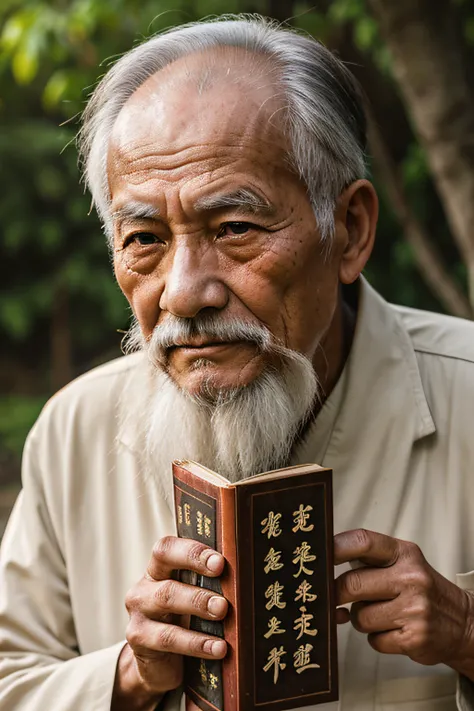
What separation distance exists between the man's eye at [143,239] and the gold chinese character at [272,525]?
75cm

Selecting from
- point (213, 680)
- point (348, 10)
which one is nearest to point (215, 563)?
point (213, 680)

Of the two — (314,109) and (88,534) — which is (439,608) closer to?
(88,534)

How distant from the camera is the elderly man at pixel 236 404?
2111 mm

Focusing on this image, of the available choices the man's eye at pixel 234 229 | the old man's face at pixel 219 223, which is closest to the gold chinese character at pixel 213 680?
the old man's face at pixel 219 223

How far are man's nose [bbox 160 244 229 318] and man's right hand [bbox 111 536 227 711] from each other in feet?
1.64

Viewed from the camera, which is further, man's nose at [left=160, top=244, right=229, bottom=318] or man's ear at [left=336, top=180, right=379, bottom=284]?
man's ear at [left=336, top=180, right=379, bottom=284]

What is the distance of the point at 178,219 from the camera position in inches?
85.8

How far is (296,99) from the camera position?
7.43ft

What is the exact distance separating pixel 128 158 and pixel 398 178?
255 centimetres

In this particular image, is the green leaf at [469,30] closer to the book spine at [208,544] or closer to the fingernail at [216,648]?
the book spine at [208,544]

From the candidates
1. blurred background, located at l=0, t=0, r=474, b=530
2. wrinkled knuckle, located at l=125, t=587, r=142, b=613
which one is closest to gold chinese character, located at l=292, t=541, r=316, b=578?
wrinkled knuckle, located at l=125, t=587, r=142, b=613

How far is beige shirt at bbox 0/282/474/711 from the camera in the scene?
232 centimetres

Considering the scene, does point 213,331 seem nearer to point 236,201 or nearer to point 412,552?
point 236,201

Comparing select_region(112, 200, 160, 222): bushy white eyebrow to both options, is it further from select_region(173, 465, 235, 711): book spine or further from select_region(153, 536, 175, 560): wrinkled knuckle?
select_region(153, 536, 175, 560): wrinkled knuckle
